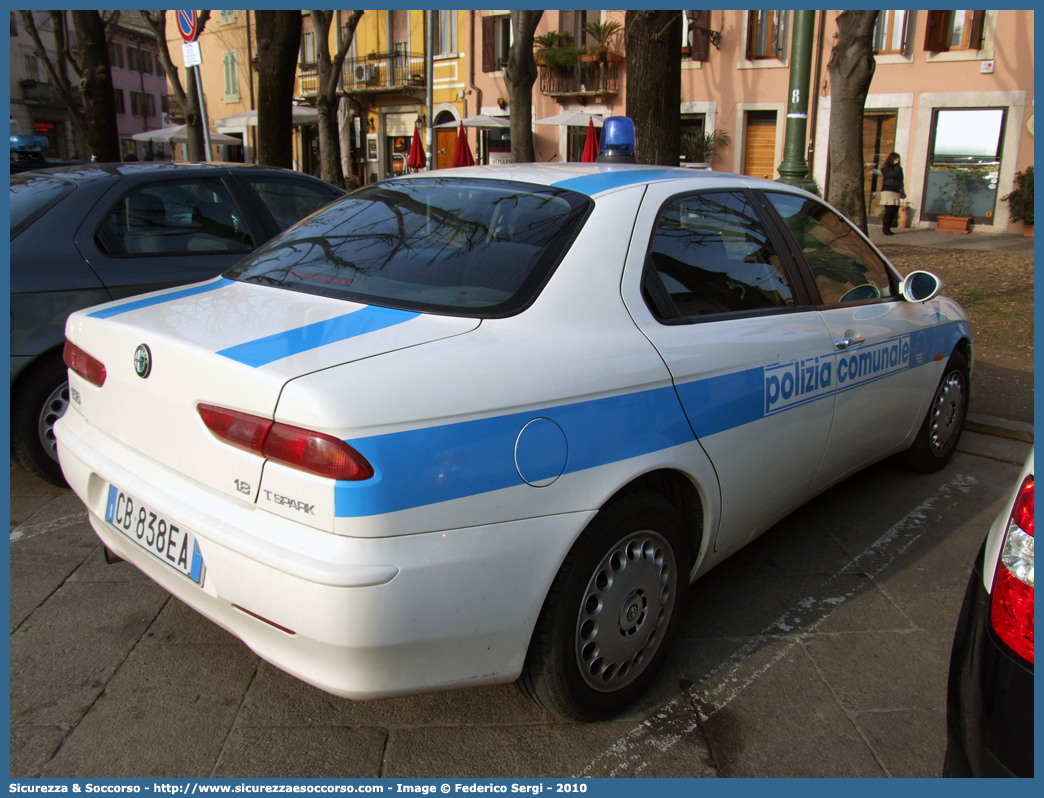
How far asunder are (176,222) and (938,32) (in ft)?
70.1

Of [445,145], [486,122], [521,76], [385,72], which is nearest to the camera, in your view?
[521,76]

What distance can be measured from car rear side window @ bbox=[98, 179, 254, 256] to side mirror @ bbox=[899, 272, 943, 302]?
3618 mm

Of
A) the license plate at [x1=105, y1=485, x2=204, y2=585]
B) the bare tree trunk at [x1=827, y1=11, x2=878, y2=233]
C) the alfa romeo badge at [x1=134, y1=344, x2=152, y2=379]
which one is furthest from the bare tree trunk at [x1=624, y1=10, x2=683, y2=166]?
the license plate at [x1=105, y1=485, x2=204, y2=585]

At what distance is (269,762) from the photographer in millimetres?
2340

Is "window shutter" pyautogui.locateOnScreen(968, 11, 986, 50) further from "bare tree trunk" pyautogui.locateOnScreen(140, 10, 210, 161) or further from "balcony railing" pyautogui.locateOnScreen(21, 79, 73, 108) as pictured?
"balcony railing" pyautogui.locateOnScreen(21, 79, 73, 108)

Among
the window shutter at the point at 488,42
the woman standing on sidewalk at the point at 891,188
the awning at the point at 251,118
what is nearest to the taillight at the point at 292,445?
the woman standing on sidewalk at the point at 891,188

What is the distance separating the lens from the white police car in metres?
1.96

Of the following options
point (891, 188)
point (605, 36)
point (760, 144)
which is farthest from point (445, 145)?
point (891, 188)

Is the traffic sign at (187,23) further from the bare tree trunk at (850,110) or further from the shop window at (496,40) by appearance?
the shop window at (496,40)

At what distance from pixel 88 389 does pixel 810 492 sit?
106 inches

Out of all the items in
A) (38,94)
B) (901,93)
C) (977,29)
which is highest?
(38,94)

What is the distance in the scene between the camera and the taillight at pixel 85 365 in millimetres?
2547

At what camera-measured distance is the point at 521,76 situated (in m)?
15.6

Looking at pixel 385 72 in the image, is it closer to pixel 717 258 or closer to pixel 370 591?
pixel 717 258
